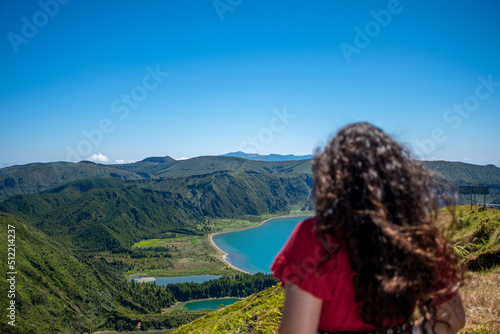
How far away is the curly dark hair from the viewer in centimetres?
157

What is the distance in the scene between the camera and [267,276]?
9188 cm

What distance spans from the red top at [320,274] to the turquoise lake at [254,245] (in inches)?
4114

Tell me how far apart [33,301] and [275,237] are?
99554 mm

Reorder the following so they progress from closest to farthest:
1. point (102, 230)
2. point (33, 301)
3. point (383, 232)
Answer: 1. point (383, 232)
2. point (33, 301)
3. point (102, 230)

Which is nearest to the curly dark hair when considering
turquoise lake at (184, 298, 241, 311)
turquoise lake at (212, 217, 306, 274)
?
turquoise lake at (184, 298, 241, 311)

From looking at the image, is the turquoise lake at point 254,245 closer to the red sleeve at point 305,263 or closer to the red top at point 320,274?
the red top at point 320,274

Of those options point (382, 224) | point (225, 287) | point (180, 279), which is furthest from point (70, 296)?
point (382, 224)

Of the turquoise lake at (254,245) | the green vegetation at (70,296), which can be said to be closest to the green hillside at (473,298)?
the green vegetation at (70,296)

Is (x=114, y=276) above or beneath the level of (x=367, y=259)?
beneath

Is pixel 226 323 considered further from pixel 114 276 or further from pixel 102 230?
pixel 102 230

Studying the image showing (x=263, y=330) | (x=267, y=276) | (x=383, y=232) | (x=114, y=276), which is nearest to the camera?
(x=383, y=232)

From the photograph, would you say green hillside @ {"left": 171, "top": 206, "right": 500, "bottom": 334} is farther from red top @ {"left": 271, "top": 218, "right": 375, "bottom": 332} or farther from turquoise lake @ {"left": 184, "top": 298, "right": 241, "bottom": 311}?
turquoise lake @ {"left": 184, "top": 298, "right": 241, "bottom": 311}

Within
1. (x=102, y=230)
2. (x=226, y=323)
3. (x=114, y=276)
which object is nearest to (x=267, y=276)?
(x=114, y=276)

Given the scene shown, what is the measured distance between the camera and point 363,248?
1.59m
